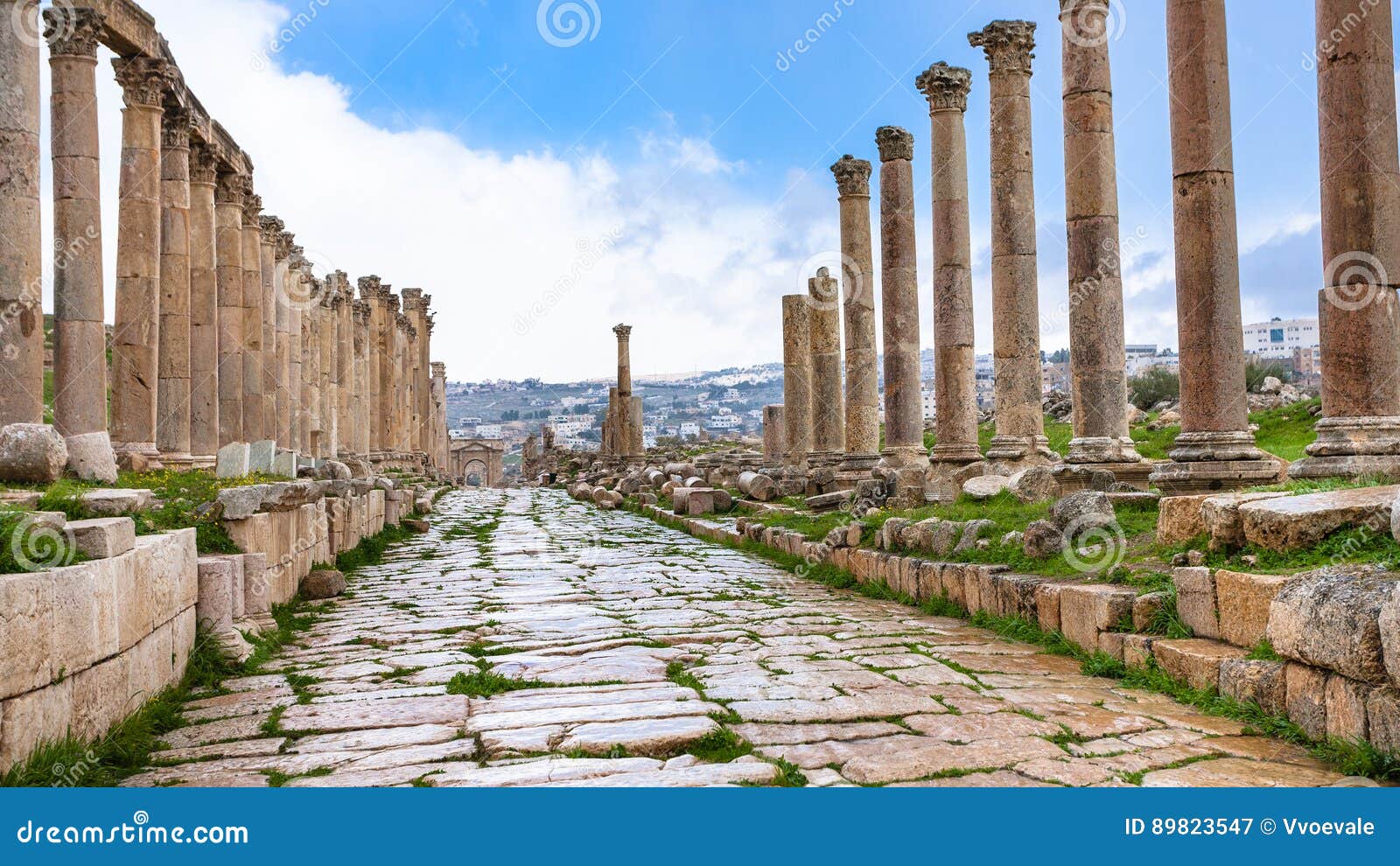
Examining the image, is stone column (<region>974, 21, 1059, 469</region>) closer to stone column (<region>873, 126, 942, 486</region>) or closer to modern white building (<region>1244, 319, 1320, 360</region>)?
stone column (<region>873, 126, 942, 486</region>)

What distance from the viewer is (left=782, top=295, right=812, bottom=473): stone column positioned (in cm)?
2302

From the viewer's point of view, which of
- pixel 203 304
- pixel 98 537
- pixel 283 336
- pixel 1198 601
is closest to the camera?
pixel 98 537

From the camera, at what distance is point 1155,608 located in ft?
21.6

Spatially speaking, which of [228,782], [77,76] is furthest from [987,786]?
[77,76]

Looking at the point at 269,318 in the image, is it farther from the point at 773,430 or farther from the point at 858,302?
the point at 773,430

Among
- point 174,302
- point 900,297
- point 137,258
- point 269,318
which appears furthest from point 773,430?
point 137,258

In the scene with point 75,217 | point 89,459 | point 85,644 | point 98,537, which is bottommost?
point 85,644

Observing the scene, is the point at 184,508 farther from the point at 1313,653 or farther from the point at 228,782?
the point at 1313,653

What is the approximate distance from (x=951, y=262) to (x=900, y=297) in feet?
5.16

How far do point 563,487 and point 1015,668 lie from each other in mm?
39082

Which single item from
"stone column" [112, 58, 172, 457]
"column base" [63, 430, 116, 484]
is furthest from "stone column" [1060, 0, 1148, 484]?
"stone column" [112, 58, 172, 457]

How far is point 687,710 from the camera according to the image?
5668 millimetres

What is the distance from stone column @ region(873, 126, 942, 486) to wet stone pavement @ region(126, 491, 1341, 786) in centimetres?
781
